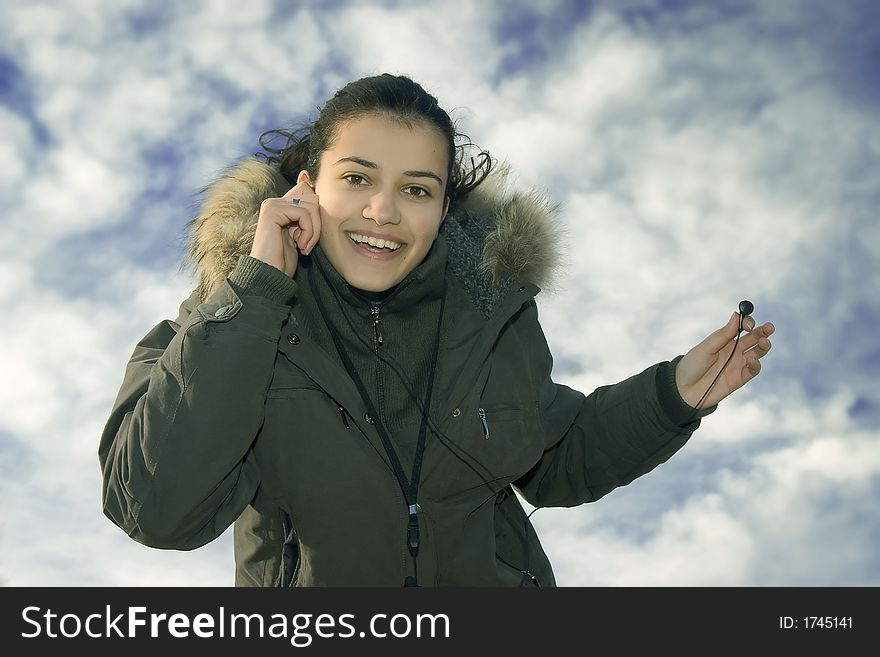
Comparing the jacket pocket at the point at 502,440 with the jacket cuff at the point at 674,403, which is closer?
the jacket pocket at the point at 502,440

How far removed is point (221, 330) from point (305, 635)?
1.06m

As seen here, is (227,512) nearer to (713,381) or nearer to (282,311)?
(282,311)

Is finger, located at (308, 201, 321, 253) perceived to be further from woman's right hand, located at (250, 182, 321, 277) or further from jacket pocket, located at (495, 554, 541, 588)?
jacket pocket, located at (495, 554, 541, 588)

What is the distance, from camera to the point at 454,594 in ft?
10.5

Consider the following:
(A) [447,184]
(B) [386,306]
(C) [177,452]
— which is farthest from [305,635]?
(A) [447,184]

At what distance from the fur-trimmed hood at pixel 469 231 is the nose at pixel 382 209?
478mm

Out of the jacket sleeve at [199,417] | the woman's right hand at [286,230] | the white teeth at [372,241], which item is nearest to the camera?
the jacket sleeve at [199,417]

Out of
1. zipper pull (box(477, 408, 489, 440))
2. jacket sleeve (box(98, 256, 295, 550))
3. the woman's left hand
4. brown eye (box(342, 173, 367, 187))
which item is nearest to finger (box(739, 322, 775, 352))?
the woman's left hand

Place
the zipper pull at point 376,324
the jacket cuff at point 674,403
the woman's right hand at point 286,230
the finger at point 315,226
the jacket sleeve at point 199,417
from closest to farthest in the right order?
the jacket sleeve at point 199,417, the woman's right hand at point 286,230, the finger at point 315,226, the zipper pull at point 376,324, the jacket cuff at point 674,403

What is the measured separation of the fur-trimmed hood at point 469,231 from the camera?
3633mm

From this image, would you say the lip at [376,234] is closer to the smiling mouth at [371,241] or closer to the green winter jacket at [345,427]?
the smiling mouth at [371,241]

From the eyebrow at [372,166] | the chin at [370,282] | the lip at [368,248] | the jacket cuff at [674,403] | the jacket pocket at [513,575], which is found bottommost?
the jacket pocket at [513,575]

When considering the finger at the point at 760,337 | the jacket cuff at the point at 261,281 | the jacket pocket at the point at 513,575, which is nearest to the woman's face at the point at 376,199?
the jacket cuff at the point at 261,281

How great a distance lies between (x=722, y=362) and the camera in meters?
3.94
